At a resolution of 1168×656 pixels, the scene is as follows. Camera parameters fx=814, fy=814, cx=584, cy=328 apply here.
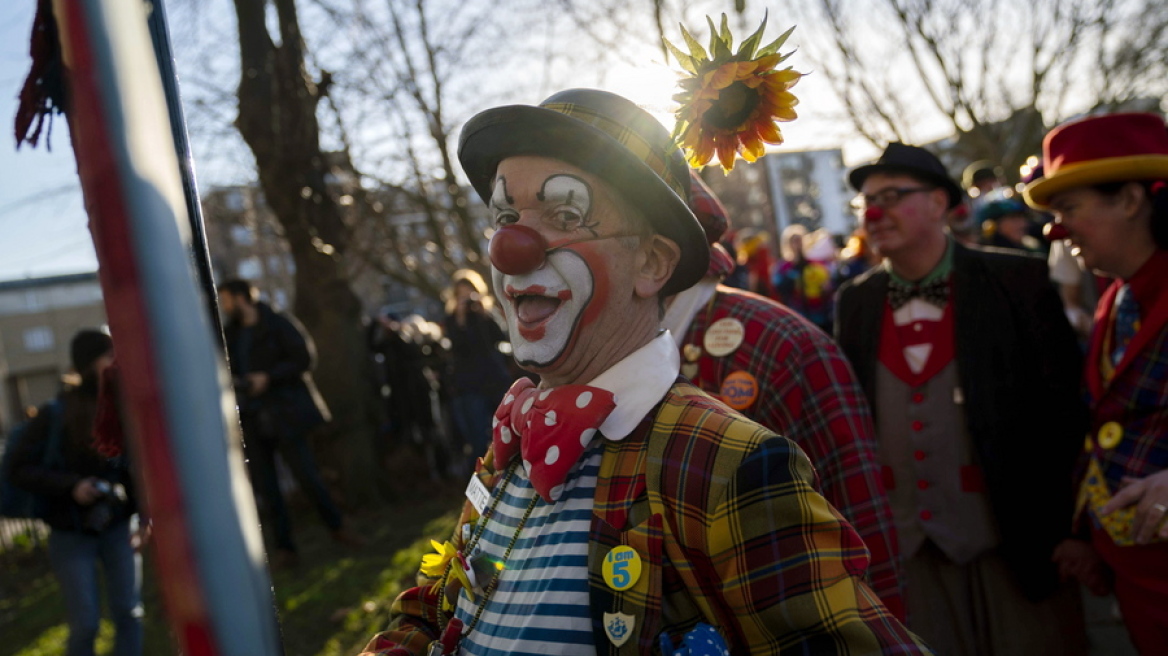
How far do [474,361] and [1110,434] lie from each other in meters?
5.23

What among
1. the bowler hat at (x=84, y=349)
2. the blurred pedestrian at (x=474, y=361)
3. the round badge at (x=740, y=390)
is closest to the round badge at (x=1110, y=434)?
the round badge at (x=740, y=390)

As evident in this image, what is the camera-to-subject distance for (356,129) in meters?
8.88

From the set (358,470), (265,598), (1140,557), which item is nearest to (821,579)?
(265,598)

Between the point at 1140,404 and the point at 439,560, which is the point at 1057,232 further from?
the point at 439,560

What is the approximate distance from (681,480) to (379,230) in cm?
1006


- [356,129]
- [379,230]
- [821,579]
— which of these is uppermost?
[356,129]

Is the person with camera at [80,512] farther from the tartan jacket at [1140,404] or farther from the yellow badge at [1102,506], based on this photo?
the tartan jacket at [1140,404]

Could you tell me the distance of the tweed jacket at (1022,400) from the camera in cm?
245

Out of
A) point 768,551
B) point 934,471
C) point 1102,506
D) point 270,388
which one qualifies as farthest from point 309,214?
point 768,551

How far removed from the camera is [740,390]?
216 cm

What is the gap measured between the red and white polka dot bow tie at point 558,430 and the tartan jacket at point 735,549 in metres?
0.08

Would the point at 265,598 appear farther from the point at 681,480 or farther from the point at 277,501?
the point at 277,501

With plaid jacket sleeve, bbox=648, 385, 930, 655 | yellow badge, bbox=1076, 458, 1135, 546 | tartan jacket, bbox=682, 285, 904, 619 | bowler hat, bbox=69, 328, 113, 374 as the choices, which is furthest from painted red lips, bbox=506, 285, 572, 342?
yellow badge, bbox=1076, 458, 1135, 546

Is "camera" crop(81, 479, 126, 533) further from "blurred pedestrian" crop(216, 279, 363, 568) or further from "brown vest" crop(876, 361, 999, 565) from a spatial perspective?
"brown vest" crop(876, 361, 999, 565)
